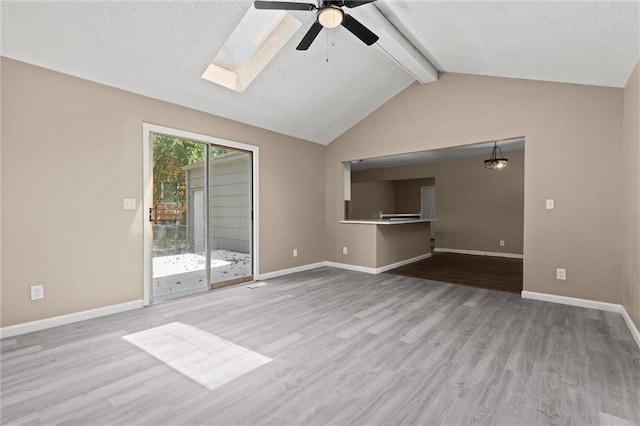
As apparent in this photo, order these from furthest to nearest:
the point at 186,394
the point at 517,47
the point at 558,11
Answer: the point at 517,47
the point at 558,11
the point at 186,394

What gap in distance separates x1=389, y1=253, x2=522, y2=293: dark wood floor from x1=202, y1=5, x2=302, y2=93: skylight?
3.85 m

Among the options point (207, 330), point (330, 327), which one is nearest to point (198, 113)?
point (207, 330)

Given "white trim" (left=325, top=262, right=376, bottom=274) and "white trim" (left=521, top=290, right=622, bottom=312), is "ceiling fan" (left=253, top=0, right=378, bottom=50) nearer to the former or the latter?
"white trim" (left=521, top=290, right=622, bottom=312)

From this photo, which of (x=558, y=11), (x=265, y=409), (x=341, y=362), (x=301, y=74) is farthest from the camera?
(x=301, y=74)

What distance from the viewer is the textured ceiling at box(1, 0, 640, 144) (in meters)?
2.41

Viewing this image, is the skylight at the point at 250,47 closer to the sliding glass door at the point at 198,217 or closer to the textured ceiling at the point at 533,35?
the sliding glass door at the point at 198,217

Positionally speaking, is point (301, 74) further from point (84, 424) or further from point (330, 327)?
point (84, 424)

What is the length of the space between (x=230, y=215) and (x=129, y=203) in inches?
55.5

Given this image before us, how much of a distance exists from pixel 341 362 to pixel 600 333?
2373 mm

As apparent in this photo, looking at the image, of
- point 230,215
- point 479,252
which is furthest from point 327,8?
point 479,252

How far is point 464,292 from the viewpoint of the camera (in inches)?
159

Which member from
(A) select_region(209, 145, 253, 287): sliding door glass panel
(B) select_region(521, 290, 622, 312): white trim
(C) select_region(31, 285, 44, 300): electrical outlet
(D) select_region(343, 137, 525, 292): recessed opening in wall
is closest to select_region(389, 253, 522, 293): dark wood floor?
(D) select_region(343, 137, 525, 292): recessed opening in wall

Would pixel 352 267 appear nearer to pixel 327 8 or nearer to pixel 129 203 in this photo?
pixel 129 203

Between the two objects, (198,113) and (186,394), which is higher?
(198,113)
